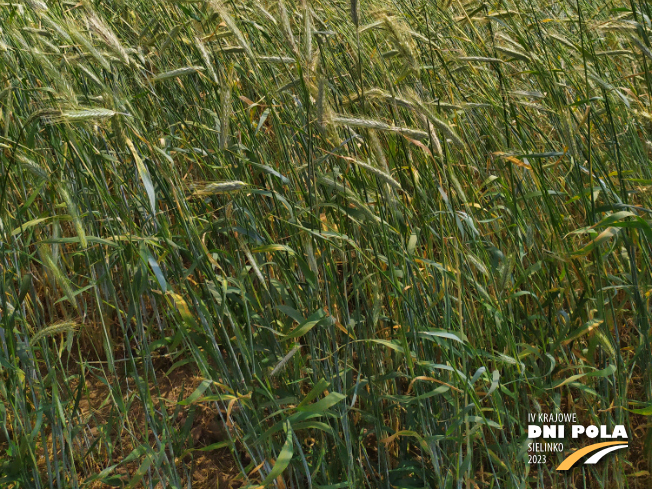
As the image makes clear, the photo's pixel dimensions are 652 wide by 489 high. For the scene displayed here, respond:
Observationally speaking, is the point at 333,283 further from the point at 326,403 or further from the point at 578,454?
the point at 578,454

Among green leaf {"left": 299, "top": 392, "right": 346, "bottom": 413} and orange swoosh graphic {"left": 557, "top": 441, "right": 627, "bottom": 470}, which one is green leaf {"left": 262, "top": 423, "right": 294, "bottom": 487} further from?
orange swoosh graphic {"left": 557, "top": 441, "right": 627, "bottom": 470}

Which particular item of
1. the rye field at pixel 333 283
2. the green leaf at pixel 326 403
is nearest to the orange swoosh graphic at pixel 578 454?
the rye field at pixel 333 283

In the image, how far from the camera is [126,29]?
6.95 ft

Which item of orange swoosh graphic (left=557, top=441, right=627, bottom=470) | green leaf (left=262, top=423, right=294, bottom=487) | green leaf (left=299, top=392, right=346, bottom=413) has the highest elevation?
green leaf (left=299, top=392, right=346, bottom=413)

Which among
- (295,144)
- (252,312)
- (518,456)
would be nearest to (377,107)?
(295,144)

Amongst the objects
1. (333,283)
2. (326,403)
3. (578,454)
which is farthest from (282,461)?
(578,454)

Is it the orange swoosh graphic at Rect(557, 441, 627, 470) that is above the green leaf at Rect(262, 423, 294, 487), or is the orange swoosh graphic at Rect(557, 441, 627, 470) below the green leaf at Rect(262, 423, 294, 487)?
below

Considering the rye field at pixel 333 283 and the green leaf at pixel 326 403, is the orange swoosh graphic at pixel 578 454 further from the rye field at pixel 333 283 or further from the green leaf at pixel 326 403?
the green leaf at pixel 326 403

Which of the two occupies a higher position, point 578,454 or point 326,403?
point 326,403

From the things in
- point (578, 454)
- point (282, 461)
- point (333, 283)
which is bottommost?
point (578, 454)

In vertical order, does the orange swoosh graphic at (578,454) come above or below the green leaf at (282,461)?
below

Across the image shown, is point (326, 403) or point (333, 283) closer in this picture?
point (326, 403)

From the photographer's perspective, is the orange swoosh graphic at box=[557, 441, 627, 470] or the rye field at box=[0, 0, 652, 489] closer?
the rye field at box=[0, 0, 652, 489]

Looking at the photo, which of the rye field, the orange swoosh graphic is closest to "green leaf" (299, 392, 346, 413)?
the rye field
